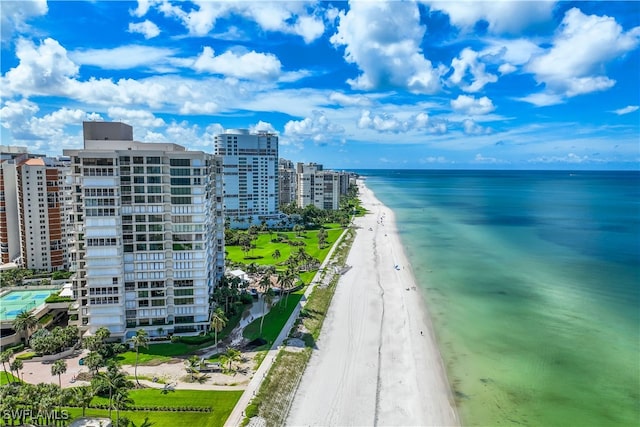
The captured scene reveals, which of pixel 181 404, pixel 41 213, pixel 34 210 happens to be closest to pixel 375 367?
pixel 181 404

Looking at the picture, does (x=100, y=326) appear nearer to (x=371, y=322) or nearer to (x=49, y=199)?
(x=371, y=322)

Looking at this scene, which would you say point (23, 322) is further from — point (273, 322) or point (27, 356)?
point (273, 322)

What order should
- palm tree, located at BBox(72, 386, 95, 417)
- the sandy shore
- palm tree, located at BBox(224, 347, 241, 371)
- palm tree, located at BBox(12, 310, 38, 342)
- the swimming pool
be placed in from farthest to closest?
the swimming pool
palm tree, located at BBox(12, 310, 38, 342)
palm tree, located at BBox(224, 347, 241, 371)
the sandy shore
palm tree, located at BBox(72, 386, 95, 417)

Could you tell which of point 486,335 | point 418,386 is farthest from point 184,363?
point 486,335

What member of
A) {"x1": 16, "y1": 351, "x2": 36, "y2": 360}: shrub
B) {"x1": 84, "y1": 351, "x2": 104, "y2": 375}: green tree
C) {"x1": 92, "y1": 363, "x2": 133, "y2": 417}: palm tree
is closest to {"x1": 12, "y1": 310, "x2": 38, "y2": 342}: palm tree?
{"x1": 16, "y1": 351, "x2": 36, "y2": 360}: shrub

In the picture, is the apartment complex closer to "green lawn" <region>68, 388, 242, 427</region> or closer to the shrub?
the shrub

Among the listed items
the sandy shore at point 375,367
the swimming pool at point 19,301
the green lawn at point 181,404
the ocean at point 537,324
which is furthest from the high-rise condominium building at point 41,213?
the ocean at point 537,324

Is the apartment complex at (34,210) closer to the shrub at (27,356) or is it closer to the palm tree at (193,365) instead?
the shrub at (27,356)
